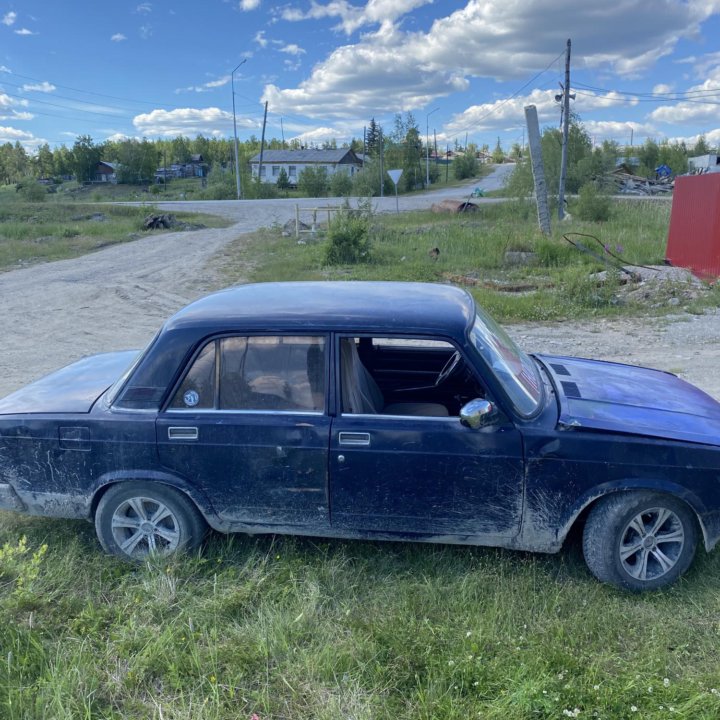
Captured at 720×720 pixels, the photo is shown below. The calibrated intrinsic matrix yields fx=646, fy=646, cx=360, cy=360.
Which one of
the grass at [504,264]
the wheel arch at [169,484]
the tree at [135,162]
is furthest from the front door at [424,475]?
the tree at [135,162]

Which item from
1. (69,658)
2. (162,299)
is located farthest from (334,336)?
(162,299)

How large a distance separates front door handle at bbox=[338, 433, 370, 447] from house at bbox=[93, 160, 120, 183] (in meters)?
83.7

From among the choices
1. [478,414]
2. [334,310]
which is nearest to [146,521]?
[334,310]

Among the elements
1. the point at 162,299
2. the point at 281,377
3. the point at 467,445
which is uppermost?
the point at 281,377

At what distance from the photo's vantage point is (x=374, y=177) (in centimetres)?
6175

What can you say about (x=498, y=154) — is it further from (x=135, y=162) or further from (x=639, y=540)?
(x=639, y=540)

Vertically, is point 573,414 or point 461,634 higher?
point 573,414

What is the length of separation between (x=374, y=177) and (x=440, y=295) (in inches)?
2369

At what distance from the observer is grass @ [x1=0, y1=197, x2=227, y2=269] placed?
2100 centimetres

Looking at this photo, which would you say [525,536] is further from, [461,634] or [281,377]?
[281,377]

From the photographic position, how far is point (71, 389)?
161 inches

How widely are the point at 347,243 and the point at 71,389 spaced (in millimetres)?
13130

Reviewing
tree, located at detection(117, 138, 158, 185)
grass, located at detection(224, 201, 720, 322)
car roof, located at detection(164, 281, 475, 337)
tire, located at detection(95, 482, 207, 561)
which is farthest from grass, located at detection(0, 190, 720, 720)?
tree, located at detection(117, 138, 158, 185)

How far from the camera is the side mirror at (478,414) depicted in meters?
3.28
